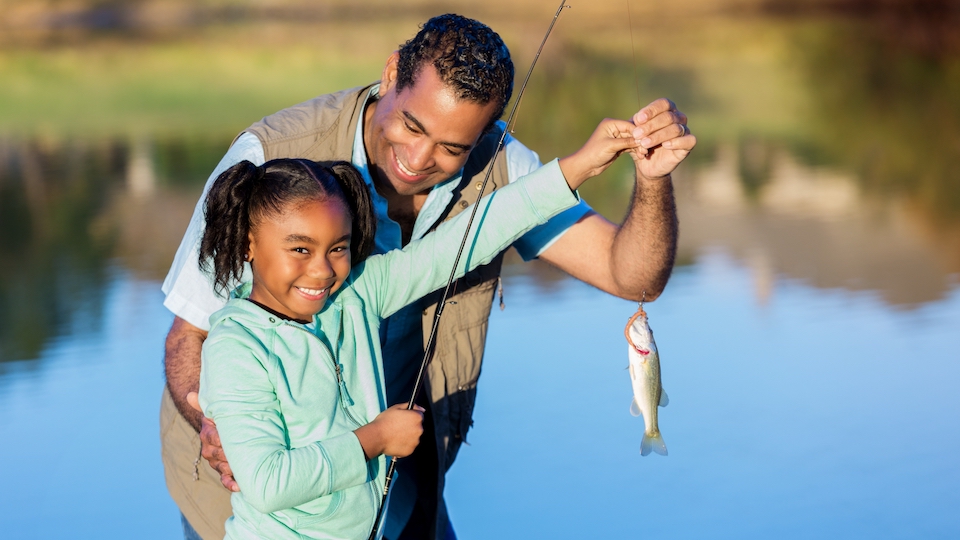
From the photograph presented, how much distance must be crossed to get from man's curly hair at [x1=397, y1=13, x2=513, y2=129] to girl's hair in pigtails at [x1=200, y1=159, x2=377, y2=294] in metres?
0.39

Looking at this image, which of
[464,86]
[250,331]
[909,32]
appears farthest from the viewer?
[909,32]

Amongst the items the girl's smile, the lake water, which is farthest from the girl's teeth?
the lake water

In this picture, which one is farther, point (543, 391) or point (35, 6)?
point (35, 6)

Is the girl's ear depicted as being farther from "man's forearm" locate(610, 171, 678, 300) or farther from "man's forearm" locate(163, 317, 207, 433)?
"man's forearm" locate(610, 171, 678, 300)

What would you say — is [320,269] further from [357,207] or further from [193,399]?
[193,399]

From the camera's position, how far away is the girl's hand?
81.0 inches

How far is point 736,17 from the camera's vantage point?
1941 centimetres

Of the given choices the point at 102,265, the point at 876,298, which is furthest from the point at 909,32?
the point at 102,265

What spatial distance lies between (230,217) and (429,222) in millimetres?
668

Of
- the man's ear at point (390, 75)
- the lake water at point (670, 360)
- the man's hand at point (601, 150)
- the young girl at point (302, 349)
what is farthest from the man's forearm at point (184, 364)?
the lake water at point (670, 360)

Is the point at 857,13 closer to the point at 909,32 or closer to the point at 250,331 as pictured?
the point at 909,32

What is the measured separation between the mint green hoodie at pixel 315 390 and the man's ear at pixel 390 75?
48 centimetres

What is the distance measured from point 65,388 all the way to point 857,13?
17.5 meters

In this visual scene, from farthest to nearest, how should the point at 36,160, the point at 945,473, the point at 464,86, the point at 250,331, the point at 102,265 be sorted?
the point at 36,160, the point at 102,265, the point at 945,473, the point at 464,86, the point at 250,331
